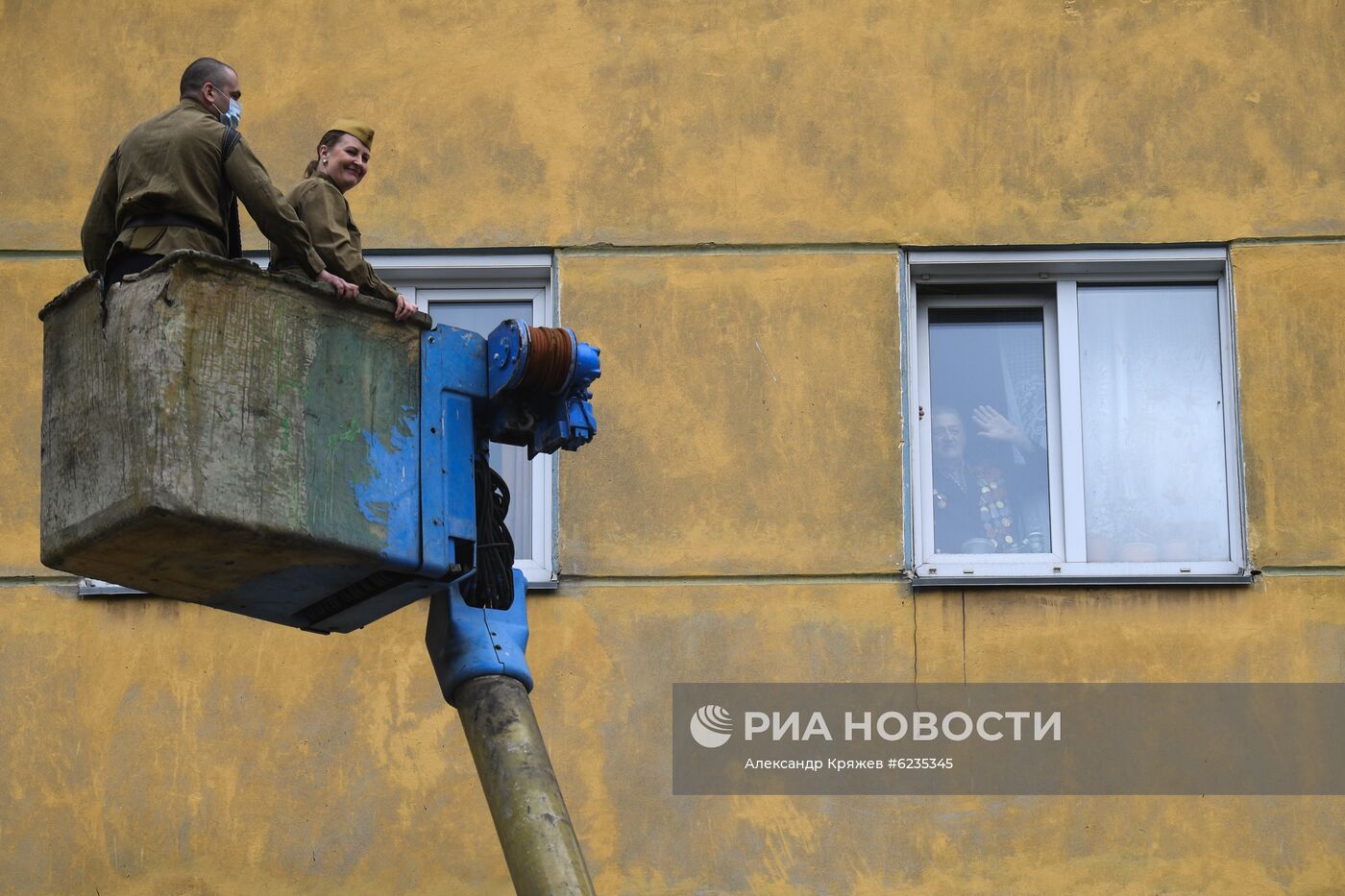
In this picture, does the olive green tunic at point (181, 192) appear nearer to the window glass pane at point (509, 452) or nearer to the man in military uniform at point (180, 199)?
the man in military uniform at point (180, 199)

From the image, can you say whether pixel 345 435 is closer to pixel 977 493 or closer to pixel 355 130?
pixel 355 130

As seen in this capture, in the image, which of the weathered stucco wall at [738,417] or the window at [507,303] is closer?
the weathered stucco wall at [738,417]

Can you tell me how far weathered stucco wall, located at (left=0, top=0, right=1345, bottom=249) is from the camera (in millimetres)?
9062

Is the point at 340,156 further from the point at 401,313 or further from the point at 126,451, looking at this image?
the point at 126,451

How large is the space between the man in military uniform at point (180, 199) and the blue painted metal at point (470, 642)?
92 cm

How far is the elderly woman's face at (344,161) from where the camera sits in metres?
6.97

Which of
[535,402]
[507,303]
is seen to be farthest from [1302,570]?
[535,402]

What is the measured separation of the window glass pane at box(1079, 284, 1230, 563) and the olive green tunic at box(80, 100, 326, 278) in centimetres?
375

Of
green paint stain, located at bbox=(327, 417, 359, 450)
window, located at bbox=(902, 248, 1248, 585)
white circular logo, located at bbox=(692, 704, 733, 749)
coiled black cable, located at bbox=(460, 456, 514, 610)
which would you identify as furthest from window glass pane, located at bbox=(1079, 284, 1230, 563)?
green paint stain, located at bbox=(327, 417, 359, 450)

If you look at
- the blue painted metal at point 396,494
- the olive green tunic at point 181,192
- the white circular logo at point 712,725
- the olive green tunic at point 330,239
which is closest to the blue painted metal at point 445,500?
the blue painted metal at point 396,494

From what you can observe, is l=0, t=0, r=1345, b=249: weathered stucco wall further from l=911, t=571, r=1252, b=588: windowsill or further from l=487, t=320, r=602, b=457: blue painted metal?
l=487, t=320, r=602, b=457: blue painted metal

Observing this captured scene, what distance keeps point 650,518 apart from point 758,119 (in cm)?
165

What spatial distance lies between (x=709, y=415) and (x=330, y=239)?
2632mm

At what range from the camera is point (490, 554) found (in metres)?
6.07
